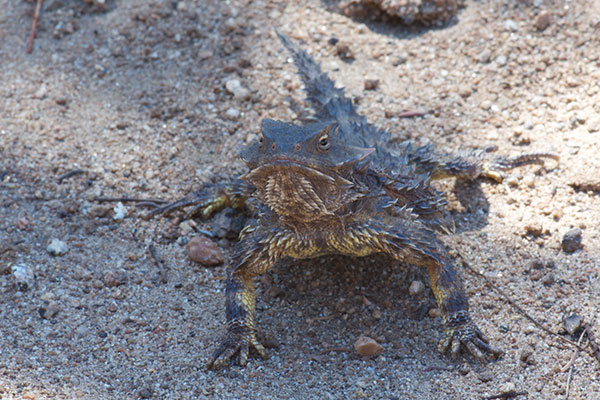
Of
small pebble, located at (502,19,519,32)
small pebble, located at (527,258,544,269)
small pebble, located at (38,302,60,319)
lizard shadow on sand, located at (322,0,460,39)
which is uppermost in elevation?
small pebble, located at (502,19,519,32)

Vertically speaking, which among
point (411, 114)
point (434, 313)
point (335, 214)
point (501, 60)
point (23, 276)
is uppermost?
point (501, 60)

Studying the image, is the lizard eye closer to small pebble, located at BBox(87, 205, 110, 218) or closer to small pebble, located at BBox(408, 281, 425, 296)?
small pebble, located at BBox(408, 281, 425, 296)

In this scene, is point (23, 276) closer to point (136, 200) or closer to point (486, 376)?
point (136, 200)

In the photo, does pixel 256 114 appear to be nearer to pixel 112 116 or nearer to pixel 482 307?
pixel 112 116

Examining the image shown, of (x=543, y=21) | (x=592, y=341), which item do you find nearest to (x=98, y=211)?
(x=592, y=341)

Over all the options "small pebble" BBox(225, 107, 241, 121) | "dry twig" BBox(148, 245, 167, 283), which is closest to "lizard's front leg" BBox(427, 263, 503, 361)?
"dry twig" BBox(148, 245, 167, 283)

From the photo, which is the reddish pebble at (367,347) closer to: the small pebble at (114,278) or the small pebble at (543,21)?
the small pebble at (114,278)
